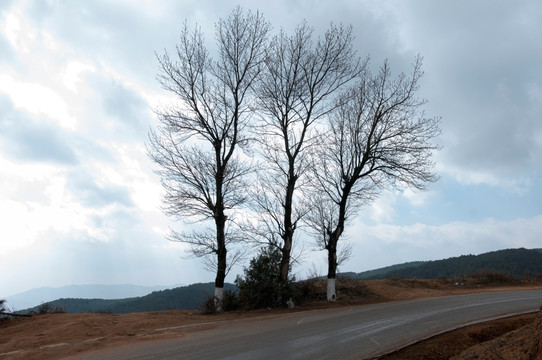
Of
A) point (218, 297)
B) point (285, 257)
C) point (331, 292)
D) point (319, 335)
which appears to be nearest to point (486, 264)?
point (331, 292)

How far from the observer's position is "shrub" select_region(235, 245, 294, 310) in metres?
21.0

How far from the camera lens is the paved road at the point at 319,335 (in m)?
9.88

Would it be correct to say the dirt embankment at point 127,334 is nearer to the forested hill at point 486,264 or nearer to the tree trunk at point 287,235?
the tree trunk at point 287,235

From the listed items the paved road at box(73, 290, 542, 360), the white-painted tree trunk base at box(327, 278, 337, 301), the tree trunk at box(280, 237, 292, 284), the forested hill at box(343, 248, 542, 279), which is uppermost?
the forested hill at box(343, 248, 542, 279)

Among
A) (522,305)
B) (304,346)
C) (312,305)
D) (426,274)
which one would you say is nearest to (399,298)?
(312,305)

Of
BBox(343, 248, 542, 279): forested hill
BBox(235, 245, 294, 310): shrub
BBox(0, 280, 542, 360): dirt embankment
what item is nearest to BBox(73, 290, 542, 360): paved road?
BBox(0, 280, 542, 360): dirt embankment

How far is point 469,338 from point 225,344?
20.8 feet

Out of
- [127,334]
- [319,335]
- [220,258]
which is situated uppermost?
[220,258]

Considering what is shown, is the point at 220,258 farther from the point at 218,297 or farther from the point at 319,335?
the point at 319,335

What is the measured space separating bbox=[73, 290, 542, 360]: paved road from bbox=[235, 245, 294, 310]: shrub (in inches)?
156

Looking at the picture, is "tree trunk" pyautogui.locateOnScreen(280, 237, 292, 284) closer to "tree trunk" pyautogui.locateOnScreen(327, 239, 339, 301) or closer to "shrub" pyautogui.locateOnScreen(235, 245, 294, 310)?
"shrub" pyautogui.locateOnScreen(235, 245, 294, 310)

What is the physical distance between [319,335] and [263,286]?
934 cm

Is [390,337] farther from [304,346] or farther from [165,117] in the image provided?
[165,117]

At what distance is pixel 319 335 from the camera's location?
468 inches
